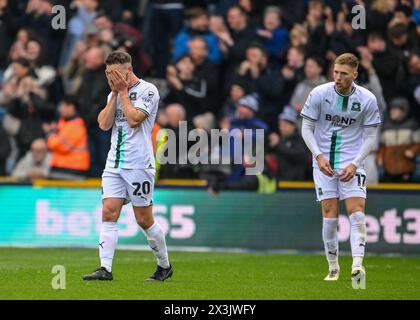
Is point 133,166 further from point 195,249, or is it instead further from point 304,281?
point 195,249

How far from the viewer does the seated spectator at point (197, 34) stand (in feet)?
65.2

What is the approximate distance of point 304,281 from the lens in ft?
41.9

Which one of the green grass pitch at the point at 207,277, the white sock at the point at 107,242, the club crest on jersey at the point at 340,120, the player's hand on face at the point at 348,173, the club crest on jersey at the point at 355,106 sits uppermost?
the club crest on jersey at the point at 355,106

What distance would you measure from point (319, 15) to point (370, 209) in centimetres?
345

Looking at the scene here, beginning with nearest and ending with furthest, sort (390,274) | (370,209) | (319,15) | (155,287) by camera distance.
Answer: (155,287) → (390,274) → (370,209) → (319,15)

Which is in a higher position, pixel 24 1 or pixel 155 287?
pixel 24 1

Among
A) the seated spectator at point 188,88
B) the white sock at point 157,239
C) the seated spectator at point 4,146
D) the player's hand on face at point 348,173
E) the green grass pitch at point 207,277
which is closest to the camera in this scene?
the green grass pitch at point 207,277

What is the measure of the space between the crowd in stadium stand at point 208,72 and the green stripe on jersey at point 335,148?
217 inches

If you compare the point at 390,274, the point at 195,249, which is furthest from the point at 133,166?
the point at 195,249

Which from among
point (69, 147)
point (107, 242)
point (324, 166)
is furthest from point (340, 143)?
point (69, 147)

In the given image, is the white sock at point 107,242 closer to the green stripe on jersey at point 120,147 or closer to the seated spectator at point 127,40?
the green stripe on jersey at point 120,147

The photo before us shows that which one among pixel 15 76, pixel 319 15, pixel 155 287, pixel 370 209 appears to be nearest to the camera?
pixel 155 287

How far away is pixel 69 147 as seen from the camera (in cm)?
1925

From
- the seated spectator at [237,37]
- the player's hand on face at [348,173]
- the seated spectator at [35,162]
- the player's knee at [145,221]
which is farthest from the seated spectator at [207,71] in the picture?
the player's knee at [145,221]
